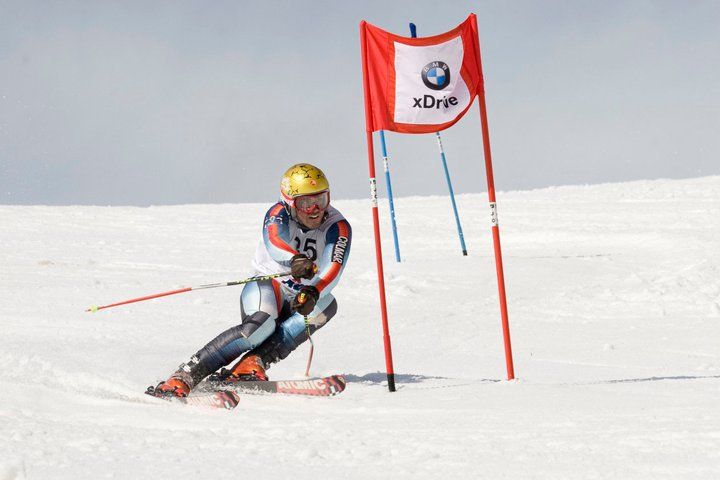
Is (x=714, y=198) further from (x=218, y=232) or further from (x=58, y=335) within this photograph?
(x=58, y=335)

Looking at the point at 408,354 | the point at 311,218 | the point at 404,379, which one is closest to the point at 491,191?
the point at 311,218

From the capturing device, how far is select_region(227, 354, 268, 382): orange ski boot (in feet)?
19.1

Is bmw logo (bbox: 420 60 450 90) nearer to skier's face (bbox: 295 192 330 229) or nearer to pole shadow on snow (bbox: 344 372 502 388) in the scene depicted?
skier's face (bbox: 295 192 330 229)

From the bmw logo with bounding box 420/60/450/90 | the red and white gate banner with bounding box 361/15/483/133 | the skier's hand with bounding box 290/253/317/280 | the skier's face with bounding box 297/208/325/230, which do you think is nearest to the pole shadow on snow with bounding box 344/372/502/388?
the skier's hand with bounding box 290/253/317/280

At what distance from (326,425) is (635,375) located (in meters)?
3.52

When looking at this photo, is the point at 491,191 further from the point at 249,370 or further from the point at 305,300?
the point at 249,370

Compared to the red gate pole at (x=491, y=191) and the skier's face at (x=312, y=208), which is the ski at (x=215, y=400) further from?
the red gate pole at (x=491, y=191)

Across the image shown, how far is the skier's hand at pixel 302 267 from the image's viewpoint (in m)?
5.73

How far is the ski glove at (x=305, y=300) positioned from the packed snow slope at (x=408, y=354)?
0.62m

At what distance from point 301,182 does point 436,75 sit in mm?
1385

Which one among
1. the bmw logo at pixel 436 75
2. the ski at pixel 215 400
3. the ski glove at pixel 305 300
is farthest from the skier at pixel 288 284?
the bmw logo at pixel 436 75

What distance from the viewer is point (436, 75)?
6.48 meters

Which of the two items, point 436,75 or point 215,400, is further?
point 436,75

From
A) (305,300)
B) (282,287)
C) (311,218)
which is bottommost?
(305,300)
